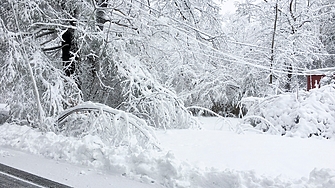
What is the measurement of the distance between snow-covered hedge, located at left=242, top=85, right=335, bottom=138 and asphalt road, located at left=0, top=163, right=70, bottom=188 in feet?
20.6

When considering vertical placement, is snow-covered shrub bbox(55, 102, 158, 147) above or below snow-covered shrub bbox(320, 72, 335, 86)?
below

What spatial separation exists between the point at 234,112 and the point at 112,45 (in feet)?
36.3

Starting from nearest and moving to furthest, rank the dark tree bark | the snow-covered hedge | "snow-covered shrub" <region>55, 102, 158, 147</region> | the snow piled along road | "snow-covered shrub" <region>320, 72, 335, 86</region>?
the snow piled along road, "snow-covered shrub" <region>55, 102, 158, 147</region>, the snow-covered hedge, the dark tree bark, "snow-covered shrub" <region>320, 72, 335, 86</region>

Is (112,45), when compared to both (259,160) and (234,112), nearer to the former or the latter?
(259,160)

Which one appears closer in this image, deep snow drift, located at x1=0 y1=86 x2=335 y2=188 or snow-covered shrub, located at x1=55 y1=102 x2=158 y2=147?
deep snow drift, located at x1=0 y1=86 x2=335 y2=188

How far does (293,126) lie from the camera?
929 centimetres

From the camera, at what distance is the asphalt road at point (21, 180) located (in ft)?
14.2

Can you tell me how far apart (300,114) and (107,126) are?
5027 millimetres

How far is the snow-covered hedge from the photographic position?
8.88m

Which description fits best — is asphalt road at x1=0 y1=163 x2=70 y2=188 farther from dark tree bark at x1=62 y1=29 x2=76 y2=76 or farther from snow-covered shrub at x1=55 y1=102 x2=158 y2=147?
dark tree bark at x1=62 y1=29 x2=76 y2=76

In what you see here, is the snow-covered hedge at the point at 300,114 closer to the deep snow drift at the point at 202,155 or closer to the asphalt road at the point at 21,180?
the deep snow drift at the point at 202,155

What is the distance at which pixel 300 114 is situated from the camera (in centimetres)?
908

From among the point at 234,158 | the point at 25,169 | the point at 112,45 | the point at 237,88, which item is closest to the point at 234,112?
the point at 237,88

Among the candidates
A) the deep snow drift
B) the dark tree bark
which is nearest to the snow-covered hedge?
the deep snow drift
